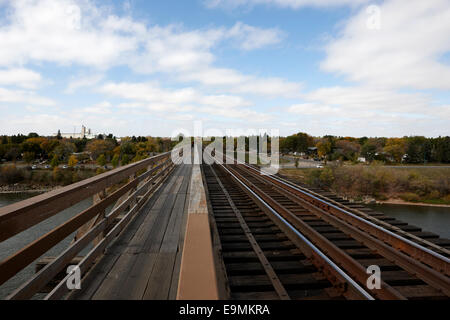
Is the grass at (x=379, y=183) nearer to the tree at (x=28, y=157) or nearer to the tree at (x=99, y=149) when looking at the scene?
Result: the tree at (x=99, y=149)

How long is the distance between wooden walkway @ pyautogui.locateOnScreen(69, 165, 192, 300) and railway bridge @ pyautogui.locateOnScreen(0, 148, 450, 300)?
0.04 ft

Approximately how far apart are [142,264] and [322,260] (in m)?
2.24

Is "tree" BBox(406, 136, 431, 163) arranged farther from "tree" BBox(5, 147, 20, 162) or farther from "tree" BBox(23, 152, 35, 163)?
"tree" BBox(5, 147, 20, 162)

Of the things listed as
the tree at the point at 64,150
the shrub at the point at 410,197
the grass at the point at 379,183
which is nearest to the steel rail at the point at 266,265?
the grass at the point at 379,183

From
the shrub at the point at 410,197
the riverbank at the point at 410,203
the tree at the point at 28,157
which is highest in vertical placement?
the tree at the point at 28,157

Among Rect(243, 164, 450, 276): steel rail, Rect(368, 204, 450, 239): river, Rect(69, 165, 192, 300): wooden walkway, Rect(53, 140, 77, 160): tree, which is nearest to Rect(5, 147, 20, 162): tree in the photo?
Rect(53, 140, 77, 160): tree

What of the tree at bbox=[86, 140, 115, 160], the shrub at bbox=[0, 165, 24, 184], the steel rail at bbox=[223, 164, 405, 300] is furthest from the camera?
the tree at bbox=[86, 140, 115, 160]

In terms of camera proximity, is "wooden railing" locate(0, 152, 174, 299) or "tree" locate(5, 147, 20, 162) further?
"tree" locate(5, 147, 20, 162)

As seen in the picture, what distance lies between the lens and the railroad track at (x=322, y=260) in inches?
111

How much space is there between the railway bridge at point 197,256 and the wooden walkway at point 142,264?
0.4 inches

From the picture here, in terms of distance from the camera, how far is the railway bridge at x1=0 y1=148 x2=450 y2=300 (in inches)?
65.2

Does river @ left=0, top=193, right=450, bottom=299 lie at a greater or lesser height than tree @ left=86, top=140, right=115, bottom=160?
lesser

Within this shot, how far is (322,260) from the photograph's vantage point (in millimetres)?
3242
